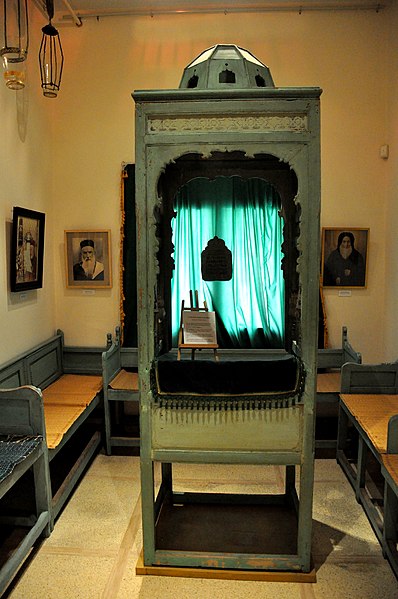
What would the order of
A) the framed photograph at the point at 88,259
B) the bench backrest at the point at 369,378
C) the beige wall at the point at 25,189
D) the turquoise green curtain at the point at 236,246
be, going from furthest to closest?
the framed photograph at the point at 88,259 → the turquoise green curtain at the point at 236,246 → the bench backrest at the point at 369,378 → the beige wall at the point at 25,189

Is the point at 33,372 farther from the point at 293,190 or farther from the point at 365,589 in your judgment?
the point at 365,589

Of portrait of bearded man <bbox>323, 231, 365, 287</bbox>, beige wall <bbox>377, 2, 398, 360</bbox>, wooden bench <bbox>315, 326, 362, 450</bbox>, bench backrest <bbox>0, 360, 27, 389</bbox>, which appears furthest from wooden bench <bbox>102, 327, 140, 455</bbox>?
beige wall <bbox>377, 2, 398, 360</bbox>

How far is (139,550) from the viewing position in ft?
10.4

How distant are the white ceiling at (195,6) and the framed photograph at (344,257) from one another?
2.16 meters

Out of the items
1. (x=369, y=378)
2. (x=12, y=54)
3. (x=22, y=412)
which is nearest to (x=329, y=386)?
(x=369, y=378)

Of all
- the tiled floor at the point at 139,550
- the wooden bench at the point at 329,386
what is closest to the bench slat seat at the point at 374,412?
the wooden bench at the point at 329,386

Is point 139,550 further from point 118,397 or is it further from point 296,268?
point 296,268

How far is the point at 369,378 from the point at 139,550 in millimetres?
2403

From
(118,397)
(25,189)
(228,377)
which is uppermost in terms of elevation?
(25,189)

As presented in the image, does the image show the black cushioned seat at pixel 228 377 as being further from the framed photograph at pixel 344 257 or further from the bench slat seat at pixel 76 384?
the framed photograph at pixel 344 257

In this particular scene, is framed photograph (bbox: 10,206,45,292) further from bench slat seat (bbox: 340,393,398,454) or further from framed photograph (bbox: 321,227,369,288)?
bench slat seat (bbox: 340,393,398,454)

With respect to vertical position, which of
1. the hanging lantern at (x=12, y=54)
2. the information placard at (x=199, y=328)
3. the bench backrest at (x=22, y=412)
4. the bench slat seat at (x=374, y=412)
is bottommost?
the bench slat seat at (x=374, y=412)

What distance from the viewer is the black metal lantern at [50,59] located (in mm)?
4055

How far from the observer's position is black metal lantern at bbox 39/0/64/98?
4.05 meters
